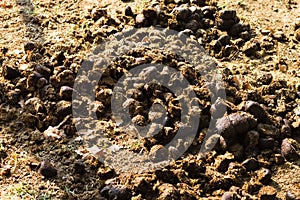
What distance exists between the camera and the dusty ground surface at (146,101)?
11.5 ft

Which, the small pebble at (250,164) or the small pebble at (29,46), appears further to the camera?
the small pebble at (29,46)

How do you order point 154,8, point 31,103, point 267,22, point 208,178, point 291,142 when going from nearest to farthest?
point 208,178 → point 291,142 → point 31,103 → point 154,8 → point 267,22

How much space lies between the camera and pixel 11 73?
4219 millimetres

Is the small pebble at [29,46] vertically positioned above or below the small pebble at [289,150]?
above

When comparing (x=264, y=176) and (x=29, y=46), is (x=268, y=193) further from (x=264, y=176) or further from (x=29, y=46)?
(x=29, y=46)

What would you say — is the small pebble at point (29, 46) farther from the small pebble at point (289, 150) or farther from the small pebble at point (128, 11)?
the small pebble at point (289, 150)

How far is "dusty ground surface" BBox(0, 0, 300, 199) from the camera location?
349cm

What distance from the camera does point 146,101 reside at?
387 cm

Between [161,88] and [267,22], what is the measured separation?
1563 millimetres

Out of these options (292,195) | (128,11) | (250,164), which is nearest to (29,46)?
(128,11)

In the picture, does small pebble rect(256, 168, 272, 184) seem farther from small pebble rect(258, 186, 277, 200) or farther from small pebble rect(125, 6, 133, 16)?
small pebble rect(125, 6, 133, 16)

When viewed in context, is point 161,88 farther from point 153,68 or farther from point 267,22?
point 267,22

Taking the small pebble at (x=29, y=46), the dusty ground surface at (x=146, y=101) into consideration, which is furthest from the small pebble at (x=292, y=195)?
the small pebble at (x=29, y=46)

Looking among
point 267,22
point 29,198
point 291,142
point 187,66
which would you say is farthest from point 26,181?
point 267,22
